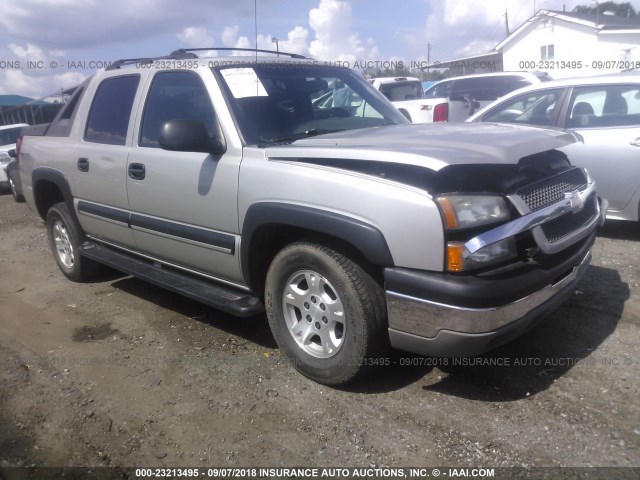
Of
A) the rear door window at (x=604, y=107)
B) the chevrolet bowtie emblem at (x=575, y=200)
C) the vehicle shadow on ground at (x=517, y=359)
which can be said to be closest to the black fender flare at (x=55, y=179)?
the vehicle shadow on ground at (x=517, y=359)

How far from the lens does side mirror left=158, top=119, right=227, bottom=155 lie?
3406 millimetres

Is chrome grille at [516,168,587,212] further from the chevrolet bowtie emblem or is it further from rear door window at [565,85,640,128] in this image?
rear door window at [565,85,640,128]

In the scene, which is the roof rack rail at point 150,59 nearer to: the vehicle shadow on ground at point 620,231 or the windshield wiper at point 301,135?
the windshield wiper at point 301,135

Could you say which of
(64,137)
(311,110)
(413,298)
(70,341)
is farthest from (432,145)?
(64,137)

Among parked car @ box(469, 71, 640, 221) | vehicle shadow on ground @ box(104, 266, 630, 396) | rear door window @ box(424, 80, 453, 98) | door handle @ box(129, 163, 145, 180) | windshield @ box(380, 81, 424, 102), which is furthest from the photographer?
windshield @ box(380, 81, 424, 102)

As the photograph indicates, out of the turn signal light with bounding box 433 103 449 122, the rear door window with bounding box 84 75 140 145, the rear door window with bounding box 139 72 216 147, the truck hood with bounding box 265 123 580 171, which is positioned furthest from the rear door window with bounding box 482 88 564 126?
the rear door window with bounding box 84 75 140 145

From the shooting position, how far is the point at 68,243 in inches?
223

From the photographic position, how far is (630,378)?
3.25 metres

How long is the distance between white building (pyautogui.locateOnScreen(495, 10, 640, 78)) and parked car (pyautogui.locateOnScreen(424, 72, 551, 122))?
12.6 metres

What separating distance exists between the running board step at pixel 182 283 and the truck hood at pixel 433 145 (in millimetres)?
969

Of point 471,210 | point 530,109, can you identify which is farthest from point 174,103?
point 530,109

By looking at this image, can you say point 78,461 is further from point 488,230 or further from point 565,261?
point 565,261

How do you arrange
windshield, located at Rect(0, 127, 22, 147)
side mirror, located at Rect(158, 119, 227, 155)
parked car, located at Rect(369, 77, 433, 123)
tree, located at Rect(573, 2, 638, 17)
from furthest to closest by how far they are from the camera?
tree, located at Rect(573, 2, 638, 17) < windshield, located at Rect(0, 127, 22, 147) < parked car, located at Rect(369, 77, 433, 123) < side mirror, located at Rect(158, 119, 227, 155)

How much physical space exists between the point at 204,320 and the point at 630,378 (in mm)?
2980
